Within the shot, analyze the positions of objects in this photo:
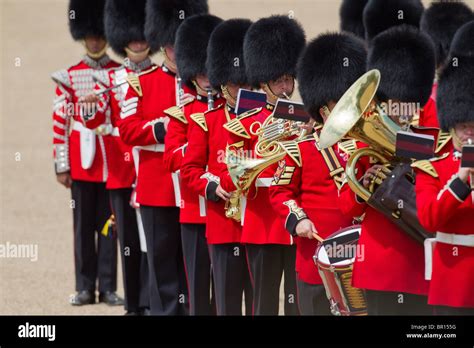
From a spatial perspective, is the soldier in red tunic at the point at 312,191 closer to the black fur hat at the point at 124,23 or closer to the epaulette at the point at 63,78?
the black fur hat at the point at 124,23

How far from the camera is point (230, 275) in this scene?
603 cm

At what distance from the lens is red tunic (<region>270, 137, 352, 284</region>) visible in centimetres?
536

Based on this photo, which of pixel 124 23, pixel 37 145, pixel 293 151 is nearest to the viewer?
pixel 293 151

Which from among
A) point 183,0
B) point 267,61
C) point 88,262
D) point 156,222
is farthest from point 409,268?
point 88,262

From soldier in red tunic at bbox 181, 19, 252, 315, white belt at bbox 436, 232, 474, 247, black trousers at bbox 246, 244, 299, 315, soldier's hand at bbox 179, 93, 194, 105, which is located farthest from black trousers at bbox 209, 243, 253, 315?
white belt at bbox 436, 232, 474, 247

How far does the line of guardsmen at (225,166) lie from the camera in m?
4.88

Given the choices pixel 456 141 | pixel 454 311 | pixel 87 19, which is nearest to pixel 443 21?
pixel 87 19

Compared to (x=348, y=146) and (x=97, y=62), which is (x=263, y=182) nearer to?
(x=348, y=146)

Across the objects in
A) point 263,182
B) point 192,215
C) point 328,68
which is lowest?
point 192,215

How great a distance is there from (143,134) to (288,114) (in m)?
1.47

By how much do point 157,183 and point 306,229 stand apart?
1688 mm

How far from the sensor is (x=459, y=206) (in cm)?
444

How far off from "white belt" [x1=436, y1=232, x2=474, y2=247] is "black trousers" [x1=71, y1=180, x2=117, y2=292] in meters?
3.56
